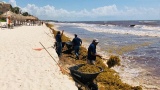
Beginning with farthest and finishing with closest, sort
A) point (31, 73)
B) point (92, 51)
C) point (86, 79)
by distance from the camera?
point (31, 73) → point (92, 51) → point (86, 79)

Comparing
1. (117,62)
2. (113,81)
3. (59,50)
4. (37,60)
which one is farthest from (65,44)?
(113,81)

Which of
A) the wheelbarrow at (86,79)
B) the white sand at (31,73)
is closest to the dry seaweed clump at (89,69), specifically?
the wheelbarrow at (86,79)

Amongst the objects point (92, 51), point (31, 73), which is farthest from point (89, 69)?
point (31, 73)

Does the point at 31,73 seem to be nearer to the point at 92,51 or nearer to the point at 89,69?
the point at 89,69

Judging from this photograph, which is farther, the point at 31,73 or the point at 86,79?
the point at 31,73

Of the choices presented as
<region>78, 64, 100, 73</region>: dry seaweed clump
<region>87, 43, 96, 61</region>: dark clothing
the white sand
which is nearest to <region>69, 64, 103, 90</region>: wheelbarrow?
the white sand

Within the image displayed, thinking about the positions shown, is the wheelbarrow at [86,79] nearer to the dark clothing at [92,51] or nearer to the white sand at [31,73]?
the white sand at [31,73]

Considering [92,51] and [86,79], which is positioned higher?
[92,51]

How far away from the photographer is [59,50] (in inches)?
698

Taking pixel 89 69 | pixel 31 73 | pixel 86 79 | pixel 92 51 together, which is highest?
pixel 92 51

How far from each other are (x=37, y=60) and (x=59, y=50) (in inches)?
120

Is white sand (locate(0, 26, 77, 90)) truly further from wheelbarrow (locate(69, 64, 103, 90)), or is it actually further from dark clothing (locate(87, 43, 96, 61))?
dark clothing (locate(87, 43, 96, 61))

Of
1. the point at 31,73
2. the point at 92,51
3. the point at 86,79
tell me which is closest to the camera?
the point at 86,79

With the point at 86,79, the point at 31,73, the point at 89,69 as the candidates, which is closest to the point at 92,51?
the point at 89,69
